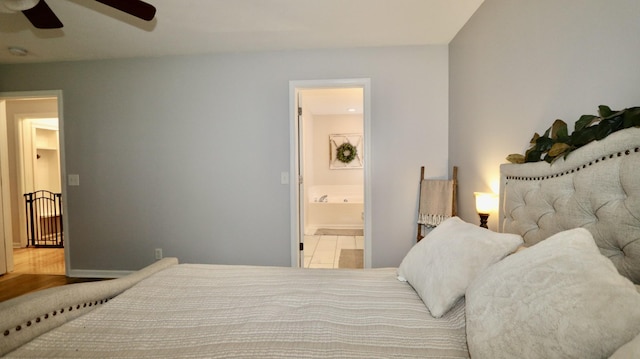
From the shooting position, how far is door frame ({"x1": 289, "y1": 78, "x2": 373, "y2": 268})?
2539 mm

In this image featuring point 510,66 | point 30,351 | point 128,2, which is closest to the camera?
point 30,351

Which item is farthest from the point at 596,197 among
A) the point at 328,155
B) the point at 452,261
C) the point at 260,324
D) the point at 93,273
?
the point at 328,155

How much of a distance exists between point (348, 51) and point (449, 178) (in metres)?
1.58

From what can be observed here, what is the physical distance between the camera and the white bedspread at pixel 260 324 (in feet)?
2.52

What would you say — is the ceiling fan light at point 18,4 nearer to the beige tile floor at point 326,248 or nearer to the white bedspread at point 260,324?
the white bedspread at point 260,324

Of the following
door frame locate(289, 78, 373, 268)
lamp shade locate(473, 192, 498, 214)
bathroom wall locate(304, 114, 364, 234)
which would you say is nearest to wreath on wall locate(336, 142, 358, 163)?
bathroom wall locate(304, 114, 364, 234)

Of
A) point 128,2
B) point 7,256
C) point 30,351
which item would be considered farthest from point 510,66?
point 7,256

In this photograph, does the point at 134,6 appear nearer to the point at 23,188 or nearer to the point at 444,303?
the point at 444,303

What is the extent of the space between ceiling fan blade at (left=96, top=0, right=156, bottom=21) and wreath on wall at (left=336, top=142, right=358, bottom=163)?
178 inches

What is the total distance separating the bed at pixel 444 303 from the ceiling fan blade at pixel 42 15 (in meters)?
1.45

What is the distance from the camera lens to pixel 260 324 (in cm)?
89

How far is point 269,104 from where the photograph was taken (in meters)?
2.61

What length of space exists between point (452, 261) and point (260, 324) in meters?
0.75

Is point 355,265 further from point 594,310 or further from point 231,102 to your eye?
point 594,310
